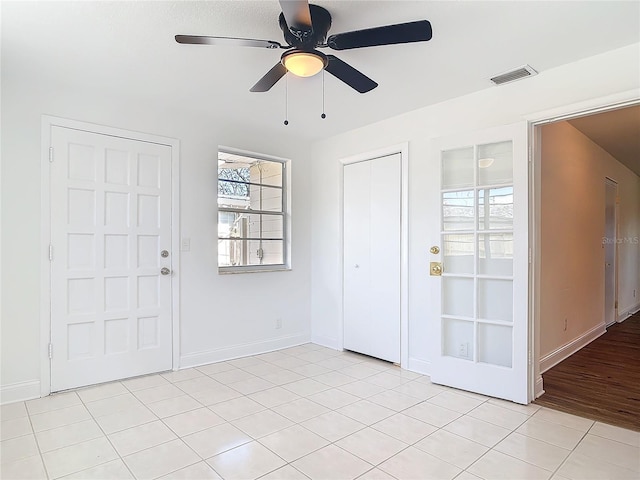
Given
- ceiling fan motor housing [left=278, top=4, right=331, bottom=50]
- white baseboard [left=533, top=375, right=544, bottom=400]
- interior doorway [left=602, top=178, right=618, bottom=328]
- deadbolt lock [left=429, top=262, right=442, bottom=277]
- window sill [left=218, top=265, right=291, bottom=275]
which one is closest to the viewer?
ceiling fan motor housing [left=278, top=4, right=331, bottom=50]

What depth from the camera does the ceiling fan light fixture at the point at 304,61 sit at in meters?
2.01

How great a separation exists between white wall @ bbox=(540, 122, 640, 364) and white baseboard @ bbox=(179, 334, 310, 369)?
260 cm

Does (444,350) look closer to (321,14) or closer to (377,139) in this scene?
(377,139)

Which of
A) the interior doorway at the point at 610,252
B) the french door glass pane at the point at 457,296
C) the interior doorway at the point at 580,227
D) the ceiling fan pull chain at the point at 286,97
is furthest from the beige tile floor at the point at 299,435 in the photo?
the interior doorway at the point at 610,252

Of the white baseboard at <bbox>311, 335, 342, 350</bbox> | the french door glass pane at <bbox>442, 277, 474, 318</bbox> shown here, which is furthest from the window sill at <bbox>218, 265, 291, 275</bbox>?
the french door glass pane at <bbox>442, 277, 474, 318</bbox>

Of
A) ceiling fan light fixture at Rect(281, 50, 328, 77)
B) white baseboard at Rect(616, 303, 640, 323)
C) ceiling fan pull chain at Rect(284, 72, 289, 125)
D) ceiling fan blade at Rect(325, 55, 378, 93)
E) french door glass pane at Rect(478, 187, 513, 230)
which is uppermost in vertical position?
ceiling fan pull chain at Rect(284, 72, 289, 125)

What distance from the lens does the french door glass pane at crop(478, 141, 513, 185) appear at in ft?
9.86

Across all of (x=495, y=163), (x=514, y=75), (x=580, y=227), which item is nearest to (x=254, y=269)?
(x=495, y=163)

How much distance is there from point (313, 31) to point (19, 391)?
10.8 ft

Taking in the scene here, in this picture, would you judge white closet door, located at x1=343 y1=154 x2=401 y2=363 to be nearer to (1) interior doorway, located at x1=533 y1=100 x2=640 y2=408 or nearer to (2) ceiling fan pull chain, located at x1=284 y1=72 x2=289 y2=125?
(2) ceiling fan pull chain, located at x1=284 y1=72 x2=289 y2=125

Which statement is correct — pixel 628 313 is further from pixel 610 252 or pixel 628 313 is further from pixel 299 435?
pixel 299 435

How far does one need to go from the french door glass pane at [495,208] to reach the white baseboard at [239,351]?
8.33 ft

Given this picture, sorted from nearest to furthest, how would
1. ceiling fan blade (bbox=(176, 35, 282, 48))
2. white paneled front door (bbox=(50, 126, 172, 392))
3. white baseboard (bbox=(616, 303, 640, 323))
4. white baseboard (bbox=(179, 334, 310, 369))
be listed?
ceiling fan blade (bbox=(176, 35, 282, 48)), white paneled front door (bbox=(50, 126, 172, 392)), white baseboard (bbox=(179, 334, 310, 369)), white baseboard (bbox=(616, 303, 640, 323))

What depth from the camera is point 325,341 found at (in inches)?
180
